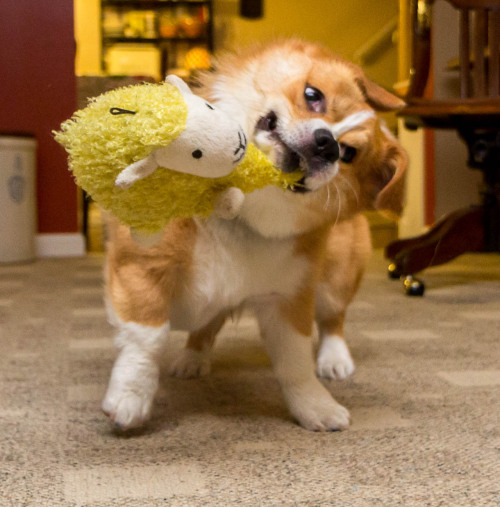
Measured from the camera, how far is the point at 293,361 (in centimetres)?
100

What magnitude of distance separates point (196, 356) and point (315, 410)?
13.9 inches

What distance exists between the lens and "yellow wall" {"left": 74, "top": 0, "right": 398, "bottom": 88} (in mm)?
6824

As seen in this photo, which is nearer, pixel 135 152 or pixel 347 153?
pixel 135 152

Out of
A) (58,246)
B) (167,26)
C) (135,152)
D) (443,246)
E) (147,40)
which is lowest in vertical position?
(58,246)

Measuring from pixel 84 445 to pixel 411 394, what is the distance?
53cm

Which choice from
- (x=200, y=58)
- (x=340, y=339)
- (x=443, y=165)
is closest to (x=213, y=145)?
(x=340, y=339)

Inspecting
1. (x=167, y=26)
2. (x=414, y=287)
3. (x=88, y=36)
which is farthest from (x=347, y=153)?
(x=88, y=36)

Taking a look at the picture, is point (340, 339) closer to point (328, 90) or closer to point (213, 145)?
point (328, 90)

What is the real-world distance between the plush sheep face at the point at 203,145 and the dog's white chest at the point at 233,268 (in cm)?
20

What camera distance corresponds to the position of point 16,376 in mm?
1205

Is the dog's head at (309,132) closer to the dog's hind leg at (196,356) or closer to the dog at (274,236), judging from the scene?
the dog at (274,236)

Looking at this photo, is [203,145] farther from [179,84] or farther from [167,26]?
[167,26]

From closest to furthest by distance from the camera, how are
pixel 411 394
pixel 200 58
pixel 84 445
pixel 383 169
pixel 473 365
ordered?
pixel 84 445 < pixel 383 169 < pixel 411 394 < pixel 473 365 < pixel 200 58

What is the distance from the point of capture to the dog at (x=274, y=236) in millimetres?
872
